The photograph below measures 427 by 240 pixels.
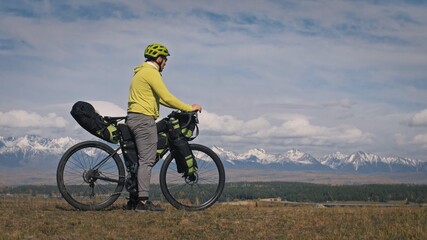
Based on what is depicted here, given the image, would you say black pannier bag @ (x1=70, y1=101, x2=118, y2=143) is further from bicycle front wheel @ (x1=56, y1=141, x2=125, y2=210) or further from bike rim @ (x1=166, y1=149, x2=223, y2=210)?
bike rim @ (x1=166, y1=149, x2=223, y2=210)

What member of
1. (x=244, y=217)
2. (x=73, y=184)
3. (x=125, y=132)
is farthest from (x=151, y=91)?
(x=244, y=217)

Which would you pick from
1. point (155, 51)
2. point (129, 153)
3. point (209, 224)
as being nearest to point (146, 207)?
point (129, 153)

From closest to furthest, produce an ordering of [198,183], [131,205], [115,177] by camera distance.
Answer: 1. [115,177]
2. [131,205]
3. [198,183]

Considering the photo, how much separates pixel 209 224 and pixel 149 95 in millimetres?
3733

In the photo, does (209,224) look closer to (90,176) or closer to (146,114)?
(146,114)

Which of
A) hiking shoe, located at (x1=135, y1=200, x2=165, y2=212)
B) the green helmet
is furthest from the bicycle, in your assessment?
the green helmet

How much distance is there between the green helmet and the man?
1.18 feet

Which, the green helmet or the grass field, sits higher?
the green helmet

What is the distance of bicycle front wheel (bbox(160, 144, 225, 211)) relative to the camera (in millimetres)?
12906

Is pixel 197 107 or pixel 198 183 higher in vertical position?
pixel 197 107

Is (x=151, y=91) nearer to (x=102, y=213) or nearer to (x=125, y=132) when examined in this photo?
(x=125, y=132)

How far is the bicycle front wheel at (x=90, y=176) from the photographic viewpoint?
12.2m

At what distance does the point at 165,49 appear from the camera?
12.8m

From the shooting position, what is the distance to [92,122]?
12.2 meters
